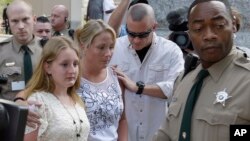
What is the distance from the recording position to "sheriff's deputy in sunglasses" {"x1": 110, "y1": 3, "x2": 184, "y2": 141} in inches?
150

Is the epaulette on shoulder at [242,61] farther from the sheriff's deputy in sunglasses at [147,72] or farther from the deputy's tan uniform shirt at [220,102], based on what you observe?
the sheriff's deputy in sunglasses at [147,72]

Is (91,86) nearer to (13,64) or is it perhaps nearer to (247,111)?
(13,64)

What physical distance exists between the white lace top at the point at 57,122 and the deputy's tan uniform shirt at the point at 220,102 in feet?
2.71

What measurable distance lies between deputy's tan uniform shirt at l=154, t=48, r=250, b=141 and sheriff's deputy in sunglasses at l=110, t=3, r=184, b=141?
1.52 meters

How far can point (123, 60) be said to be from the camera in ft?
12.9

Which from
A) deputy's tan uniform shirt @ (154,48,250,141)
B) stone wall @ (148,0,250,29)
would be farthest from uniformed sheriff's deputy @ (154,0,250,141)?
stone wall @ (148,0,250,29)

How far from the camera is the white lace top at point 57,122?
9.41ft

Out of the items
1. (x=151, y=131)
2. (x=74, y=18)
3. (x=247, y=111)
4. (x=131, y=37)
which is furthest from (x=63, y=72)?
(x=74, y=18)

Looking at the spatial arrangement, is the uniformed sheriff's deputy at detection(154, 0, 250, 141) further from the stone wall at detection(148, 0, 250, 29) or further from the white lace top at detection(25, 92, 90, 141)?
the stone wall at detection(148, 0, 250, 29)

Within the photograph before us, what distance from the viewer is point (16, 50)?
Result: 13.5 ft

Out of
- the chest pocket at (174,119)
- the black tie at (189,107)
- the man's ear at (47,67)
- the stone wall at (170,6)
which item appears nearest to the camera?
the black tie at (189,107)

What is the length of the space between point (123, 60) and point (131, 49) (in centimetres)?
11

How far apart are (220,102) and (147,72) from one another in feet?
6.03

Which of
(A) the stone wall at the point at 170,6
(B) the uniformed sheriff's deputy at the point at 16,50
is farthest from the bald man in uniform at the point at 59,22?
(B) the uniformed sheriff's deputy at the point at 16,50
